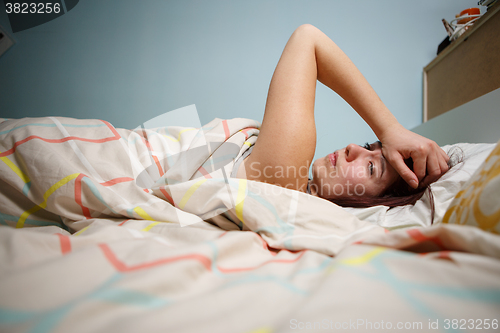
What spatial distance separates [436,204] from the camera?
58 centimetres

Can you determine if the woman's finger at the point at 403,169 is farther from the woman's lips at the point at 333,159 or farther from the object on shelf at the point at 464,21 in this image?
the object on shelf at the point at 464,21

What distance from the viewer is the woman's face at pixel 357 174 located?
2.40 ft

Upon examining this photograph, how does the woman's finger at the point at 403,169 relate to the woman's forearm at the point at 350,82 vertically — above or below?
below

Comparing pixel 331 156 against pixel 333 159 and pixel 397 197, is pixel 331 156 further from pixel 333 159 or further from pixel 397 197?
pixel 397 197

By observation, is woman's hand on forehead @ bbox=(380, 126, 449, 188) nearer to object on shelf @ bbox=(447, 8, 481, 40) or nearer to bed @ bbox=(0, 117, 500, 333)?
bed @ bbox=(0, 117, 500, 333)

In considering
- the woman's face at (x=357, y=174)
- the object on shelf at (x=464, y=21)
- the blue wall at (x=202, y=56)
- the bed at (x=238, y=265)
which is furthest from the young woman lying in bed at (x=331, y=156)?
the object on shelf at (x=464, y=21)

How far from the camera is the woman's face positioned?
28.8 inches

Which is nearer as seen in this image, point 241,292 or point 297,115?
point 241,292

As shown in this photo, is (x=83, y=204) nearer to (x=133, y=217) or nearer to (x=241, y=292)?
(x=133, y=217)

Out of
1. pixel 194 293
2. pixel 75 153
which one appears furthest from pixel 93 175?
pixel 194 293

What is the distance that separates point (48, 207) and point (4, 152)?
0.20 m

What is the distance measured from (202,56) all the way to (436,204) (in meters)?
1.49

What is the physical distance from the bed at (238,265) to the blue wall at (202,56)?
1149 mm

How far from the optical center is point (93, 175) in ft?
1.76
